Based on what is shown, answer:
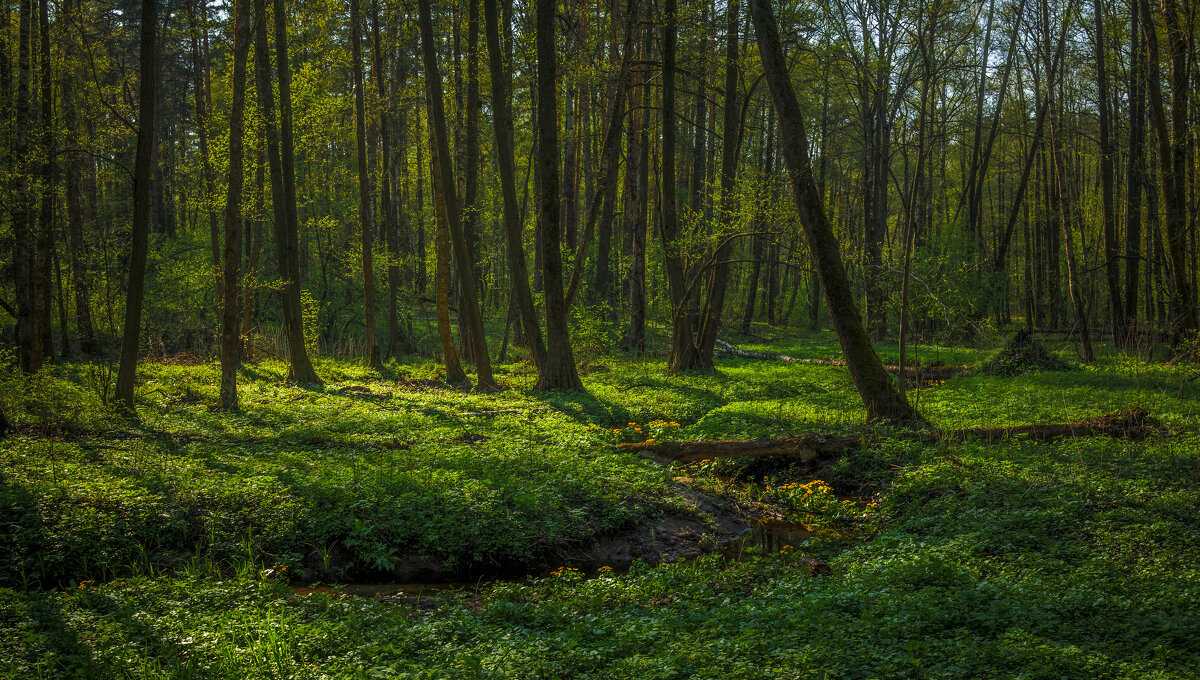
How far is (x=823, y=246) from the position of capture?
10102mm

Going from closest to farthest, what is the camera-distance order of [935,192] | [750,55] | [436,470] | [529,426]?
1. [436,470]
2. [529,426]
3. [750,55]
4. [935,192]

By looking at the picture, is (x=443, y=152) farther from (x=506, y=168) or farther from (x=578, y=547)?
(x=578, y=547)

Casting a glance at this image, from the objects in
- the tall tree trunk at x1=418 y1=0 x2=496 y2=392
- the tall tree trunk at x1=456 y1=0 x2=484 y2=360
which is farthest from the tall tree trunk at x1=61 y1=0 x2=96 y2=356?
the tall tree trunk at x1=456 y1=0 x2=484 y2=360

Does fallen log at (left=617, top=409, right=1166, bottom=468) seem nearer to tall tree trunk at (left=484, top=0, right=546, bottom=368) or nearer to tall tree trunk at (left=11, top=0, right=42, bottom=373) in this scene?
tall tree trunk at (left=484, top=0, right=546, bottom=368)

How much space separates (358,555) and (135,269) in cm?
709

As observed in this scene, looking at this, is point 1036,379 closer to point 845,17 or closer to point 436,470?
point 436,470

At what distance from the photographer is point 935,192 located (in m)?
49.1

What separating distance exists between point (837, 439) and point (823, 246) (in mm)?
2884

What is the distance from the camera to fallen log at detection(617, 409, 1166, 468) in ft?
29.3

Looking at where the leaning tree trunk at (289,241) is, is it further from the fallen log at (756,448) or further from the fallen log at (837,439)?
the fallen log at (837,439)

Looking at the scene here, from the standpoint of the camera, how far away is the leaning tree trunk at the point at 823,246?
1006cm

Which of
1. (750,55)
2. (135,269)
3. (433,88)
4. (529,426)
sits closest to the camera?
(135,269)

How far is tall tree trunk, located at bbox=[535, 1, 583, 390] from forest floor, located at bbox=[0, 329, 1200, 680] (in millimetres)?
3161

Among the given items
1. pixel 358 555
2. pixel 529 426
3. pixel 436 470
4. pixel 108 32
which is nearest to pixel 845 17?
pixel 529 426
